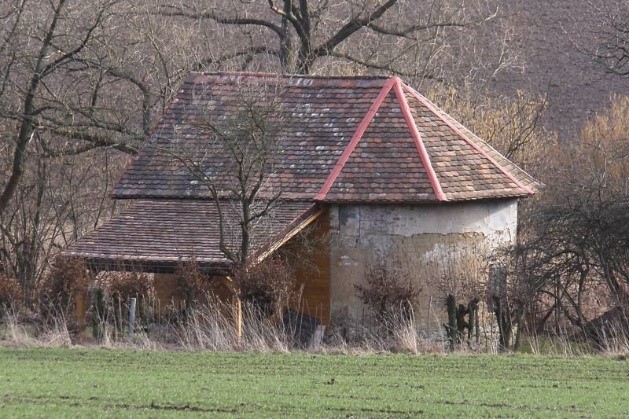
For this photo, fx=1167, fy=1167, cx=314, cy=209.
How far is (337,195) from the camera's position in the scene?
20922mm

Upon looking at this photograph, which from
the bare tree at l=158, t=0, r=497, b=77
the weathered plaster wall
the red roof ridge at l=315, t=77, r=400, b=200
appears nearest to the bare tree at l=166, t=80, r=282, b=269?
the red roof ridge at l=315, t=77, r=400, b=200

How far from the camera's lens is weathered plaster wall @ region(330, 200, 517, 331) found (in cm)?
2088

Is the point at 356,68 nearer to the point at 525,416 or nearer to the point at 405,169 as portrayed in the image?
the point at 405,169

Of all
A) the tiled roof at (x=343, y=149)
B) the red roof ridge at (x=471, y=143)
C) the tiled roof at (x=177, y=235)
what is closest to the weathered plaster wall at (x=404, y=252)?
the tiled roof at (x=343, y=149)

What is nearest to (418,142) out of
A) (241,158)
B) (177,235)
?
(241,158)

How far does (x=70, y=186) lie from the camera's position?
28125 mm

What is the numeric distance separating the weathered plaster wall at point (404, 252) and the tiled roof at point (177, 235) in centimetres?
82

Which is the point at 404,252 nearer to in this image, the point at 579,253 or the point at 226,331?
the point at 579,253

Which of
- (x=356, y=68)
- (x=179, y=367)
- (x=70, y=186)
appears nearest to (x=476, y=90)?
(x=356, y=68)

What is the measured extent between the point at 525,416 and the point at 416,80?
2136 centimetres

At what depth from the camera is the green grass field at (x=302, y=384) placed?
11.0m

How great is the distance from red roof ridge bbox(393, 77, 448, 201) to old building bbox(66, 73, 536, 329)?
26 millimetres

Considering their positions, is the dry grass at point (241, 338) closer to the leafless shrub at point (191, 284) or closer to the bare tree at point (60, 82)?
the leafless shrub at point (191, 284)

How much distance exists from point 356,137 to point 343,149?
384mm
